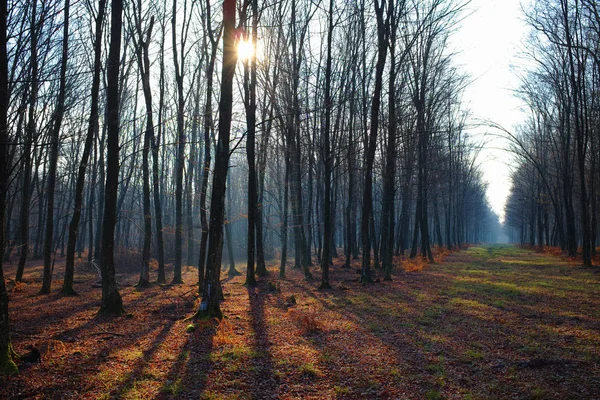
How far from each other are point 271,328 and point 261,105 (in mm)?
12363

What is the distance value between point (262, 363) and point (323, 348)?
1279mm

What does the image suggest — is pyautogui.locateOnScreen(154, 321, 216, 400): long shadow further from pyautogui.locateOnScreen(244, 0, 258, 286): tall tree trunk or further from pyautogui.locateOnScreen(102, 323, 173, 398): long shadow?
pyautogui.locateOnScreen(244, 0, 258, 286): tall tree trunk

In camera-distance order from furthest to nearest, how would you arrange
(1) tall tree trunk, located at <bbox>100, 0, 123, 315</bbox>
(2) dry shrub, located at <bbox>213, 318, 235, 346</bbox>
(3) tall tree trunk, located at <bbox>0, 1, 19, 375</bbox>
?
(1) tall tree trunk, located at <bbox>100, 0, 123, 315</bbox>, (2) dry shrub, located at <bbox>213, 318, 235, 346</bbox>, (3) tall tree trunk, located at <bbox>0, 1, 19, 375</bbox>

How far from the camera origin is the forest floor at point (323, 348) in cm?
504

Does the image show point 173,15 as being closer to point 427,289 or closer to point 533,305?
point 427,289

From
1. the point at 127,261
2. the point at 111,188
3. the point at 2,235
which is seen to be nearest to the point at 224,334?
the point at 2,235

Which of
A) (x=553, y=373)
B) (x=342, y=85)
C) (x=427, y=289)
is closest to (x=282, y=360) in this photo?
(x=553, y=373)

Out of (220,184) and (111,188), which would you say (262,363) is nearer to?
(220,184)

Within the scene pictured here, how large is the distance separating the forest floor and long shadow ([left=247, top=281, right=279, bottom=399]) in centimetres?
2

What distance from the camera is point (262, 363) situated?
20.0 feet

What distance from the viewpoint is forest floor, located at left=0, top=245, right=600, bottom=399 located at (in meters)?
5.04

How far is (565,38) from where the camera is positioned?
60.1 ft

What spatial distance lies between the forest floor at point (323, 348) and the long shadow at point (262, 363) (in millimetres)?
21

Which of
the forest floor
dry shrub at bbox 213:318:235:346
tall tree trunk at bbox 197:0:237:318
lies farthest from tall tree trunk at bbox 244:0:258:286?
dry shrub at bbox 213:318:235:346
